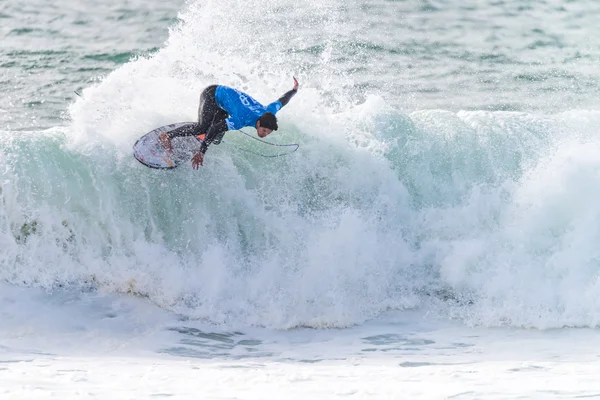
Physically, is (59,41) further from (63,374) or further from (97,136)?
(63,374)

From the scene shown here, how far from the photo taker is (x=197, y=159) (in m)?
9.00

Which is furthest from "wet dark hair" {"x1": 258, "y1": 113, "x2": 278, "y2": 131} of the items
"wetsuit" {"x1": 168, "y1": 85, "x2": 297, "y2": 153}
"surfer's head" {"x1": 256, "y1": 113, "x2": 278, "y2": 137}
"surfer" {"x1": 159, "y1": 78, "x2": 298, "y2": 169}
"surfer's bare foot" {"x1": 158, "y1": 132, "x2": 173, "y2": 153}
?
"surfer's bare foot" {"x1": 158, "y1": 132, "x2": 173, "y2": 153}

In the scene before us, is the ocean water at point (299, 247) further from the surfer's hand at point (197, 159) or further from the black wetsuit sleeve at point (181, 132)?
the surfer's hand at point (197, 159)

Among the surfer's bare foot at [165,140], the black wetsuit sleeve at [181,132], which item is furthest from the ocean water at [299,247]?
the black wetsuit sleeve at [181,132]

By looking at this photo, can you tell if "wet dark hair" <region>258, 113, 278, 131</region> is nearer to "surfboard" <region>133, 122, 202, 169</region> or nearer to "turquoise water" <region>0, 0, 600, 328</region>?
"surfboard" <region>133, 122, 202, 169</region>

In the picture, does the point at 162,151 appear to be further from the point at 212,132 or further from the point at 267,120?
the point at 267,120

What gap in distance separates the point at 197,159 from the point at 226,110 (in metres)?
Result: 0.68

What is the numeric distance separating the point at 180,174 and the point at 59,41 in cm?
684

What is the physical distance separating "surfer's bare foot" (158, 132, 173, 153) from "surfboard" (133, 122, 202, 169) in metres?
0.04

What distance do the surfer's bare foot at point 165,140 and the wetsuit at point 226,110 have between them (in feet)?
1.50

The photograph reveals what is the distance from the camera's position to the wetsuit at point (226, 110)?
8.97 metres

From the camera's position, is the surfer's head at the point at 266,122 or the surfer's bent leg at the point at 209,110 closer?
the surfer's head at the point at 266,122

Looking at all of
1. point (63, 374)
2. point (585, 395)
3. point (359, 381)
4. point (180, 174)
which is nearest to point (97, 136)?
point (180, 174)

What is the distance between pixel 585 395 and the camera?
6.36 metres
